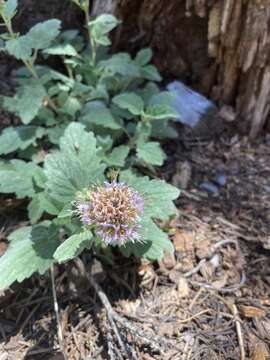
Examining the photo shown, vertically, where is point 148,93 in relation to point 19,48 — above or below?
below

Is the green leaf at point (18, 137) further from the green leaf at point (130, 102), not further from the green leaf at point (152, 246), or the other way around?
the green leaf at point (152, 246)

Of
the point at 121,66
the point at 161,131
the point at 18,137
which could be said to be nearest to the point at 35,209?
the point at 18,137

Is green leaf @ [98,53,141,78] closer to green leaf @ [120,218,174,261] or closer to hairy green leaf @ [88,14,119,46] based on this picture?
hairy green leaf @ [88,14,119,46]

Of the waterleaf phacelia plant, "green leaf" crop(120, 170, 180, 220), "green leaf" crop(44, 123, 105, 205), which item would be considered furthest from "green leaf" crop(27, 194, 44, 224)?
"green leaf" crop(120, 170, 180, 220)

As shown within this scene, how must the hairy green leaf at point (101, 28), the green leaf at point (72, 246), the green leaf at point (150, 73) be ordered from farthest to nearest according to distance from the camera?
the green leaf at point (150, 73) < the hairy green leaf at point (101, 28) < the green leaf at point (72, 246)

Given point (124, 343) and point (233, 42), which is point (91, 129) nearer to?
point (233, 42)

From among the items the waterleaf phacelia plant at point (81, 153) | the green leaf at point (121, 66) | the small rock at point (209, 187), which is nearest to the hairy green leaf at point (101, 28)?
the waterleaf phacelia plant at point (81, 153)

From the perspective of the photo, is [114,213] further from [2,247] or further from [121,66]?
[121,66]

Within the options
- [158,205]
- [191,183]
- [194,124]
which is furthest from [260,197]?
[158,205]
